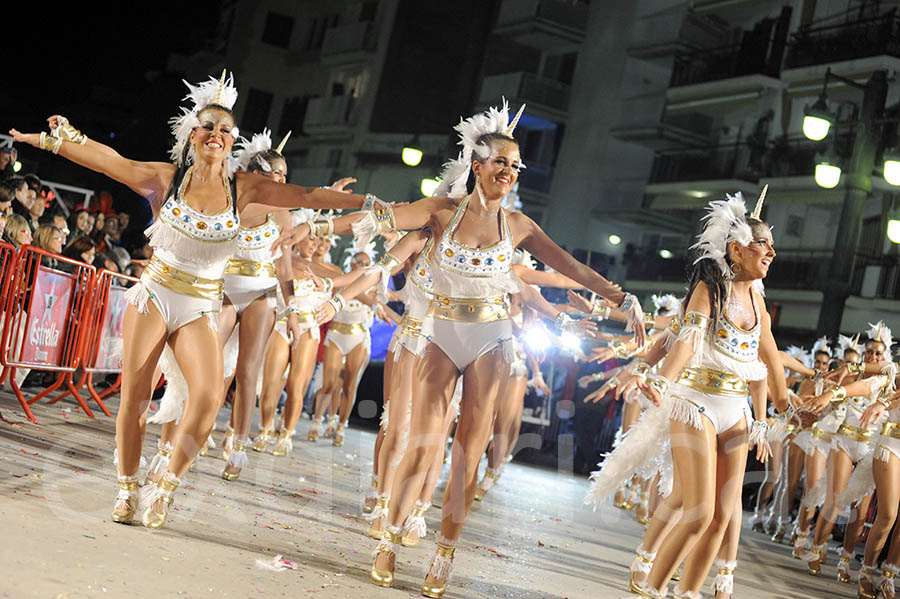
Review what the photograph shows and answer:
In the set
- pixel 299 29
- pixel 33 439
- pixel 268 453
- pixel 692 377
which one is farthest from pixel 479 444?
pixel 299 29

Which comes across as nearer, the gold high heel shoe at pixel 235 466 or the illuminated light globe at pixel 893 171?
the gold high heel shoe at pixel 235 466

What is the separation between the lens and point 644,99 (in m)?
31.9

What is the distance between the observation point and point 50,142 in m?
5.02

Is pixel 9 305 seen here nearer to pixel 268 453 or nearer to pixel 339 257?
pixel 268 453

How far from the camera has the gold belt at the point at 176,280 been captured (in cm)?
513

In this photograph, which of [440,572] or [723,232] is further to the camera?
[723,232]

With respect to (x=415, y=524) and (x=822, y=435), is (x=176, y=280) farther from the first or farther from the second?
(x=822, y=435)

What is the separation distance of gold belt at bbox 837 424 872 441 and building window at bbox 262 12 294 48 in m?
28.8

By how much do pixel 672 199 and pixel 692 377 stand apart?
26067mm

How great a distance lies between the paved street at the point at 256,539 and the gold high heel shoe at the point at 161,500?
0.34 ft

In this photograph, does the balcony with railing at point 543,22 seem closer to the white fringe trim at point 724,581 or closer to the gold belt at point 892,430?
the gold belt at point 892,430

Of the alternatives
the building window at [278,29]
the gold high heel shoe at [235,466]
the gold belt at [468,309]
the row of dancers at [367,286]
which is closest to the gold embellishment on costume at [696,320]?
the row of dancers at [367,286]

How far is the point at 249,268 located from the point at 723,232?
3.43 m

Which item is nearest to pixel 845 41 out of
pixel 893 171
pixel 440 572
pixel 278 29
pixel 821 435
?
pixel 893 171
